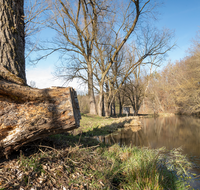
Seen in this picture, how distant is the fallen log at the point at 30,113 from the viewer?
229 cm

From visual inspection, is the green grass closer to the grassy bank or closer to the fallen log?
the grassy bank

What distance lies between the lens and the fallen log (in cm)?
229

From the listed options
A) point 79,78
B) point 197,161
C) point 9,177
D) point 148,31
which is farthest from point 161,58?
point 9,177

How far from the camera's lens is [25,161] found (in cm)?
234

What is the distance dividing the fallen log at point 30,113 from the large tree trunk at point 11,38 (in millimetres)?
1038

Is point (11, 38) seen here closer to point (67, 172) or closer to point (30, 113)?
point (30, 113)

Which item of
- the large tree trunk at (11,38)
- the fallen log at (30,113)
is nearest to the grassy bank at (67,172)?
the fallen log at (30,113)

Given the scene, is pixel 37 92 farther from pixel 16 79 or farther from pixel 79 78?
pixel 79 78

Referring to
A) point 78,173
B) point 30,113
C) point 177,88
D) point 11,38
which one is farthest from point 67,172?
point 177,88

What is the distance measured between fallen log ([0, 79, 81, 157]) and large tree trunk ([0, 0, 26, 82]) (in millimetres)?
1038

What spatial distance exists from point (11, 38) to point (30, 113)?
2027 mm

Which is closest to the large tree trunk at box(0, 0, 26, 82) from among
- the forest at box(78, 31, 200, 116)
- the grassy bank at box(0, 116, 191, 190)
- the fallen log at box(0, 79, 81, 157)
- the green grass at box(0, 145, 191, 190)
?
the fallen log at box(0, 79, 81, 157)

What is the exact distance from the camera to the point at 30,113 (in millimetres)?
2459

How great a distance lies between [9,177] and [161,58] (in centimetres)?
1439
